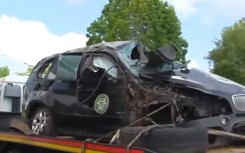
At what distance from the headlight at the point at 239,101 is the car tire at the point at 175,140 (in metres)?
0.89

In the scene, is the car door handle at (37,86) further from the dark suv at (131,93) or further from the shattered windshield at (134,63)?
the shattered windshield at (134,63)

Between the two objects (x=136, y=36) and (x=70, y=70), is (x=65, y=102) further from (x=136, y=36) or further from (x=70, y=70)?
(x=136, y=36)

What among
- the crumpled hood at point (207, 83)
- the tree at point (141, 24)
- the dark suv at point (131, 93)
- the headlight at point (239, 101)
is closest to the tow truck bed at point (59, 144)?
the dark suv at point (131, 93)

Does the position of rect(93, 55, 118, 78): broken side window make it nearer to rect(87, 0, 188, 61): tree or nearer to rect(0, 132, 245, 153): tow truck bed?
rect(0, 132, 245, 153): tow truck bed

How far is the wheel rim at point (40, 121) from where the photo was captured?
790 cm

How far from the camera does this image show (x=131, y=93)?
21.5 feet

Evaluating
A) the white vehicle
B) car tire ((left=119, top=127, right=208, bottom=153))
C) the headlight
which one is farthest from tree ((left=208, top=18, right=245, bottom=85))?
car tire ((left=119, top=127, right=208, bottom=153))

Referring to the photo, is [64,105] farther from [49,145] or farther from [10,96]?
[10,96]

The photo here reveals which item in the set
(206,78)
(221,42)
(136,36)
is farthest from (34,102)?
(221,42)

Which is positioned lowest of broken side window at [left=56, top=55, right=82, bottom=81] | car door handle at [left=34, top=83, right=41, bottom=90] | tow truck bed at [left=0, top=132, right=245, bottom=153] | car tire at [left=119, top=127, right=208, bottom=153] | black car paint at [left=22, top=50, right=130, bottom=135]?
tow truck bed at [left=0, top=132, right=245, bottom=153]

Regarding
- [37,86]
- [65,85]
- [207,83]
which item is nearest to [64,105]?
[65,85]

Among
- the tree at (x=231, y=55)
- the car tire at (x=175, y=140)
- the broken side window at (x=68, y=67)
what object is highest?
the tree at (x=231, y=55)

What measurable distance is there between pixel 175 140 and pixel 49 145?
2.18 metres

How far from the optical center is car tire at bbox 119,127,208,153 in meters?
5.34
